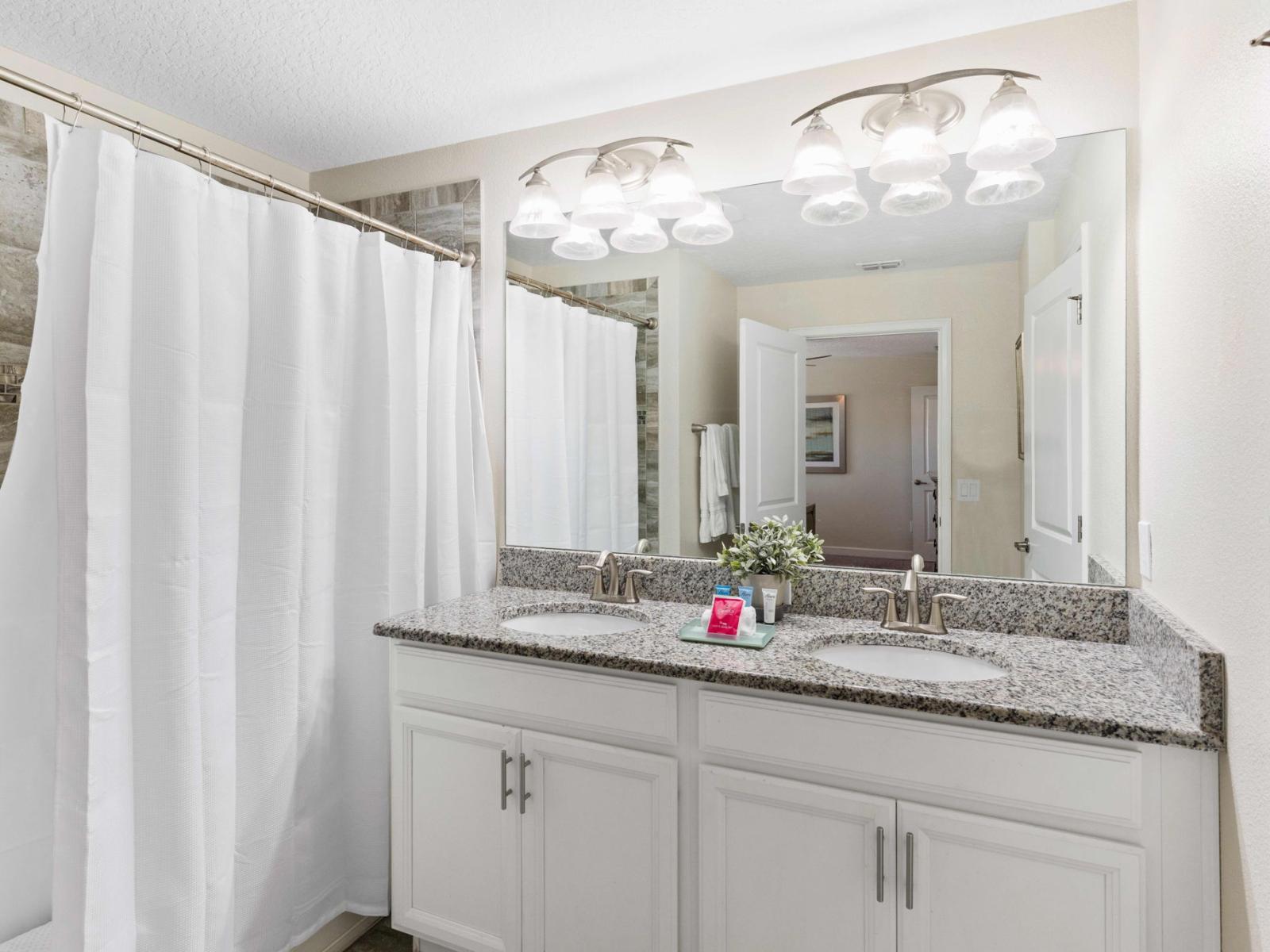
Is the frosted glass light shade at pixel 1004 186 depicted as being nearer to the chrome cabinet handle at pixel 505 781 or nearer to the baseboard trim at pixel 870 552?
the baseboard trim at pixel 870 552

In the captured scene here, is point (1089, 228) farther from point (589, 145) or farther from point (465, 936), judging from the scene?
point (465, 936)

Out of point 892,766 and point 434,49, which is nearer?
point 892,766

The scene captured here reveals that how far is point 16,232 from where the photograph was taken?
1752mm

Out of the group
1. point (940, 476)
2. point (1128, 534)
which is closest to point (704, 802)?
point (940, 476)

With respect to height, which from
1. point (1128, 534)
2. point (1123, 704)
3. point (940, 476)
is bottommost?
point (1123, 704)

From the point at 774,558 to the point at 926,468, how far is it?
0.47 meters

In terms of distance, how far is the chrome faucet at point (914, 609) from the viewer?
1690mm

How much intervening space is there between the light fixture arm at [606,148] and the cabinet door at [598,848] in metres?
1.57

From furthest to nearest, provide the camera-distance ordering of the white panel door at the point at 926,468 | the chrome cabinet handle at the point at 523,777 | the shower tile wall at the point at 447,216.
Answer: the shower tile wall at the point at 447,216, the white panel door at the point at 926,468, the chrome cabinet handle at the point at 523,777

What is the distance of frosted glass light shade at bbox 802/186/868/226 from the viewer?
6.07ft

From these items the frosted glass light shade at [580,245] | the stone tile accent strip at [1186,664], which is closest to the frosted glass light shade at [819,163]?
the frosted glass light shade at [580,245]

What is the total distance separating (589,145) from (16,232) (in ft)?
5.02

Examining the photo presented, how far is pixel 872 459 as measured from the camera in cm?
190

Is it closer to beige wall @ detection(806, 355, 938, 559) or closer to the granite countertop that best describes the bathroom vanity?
the granite countertop
